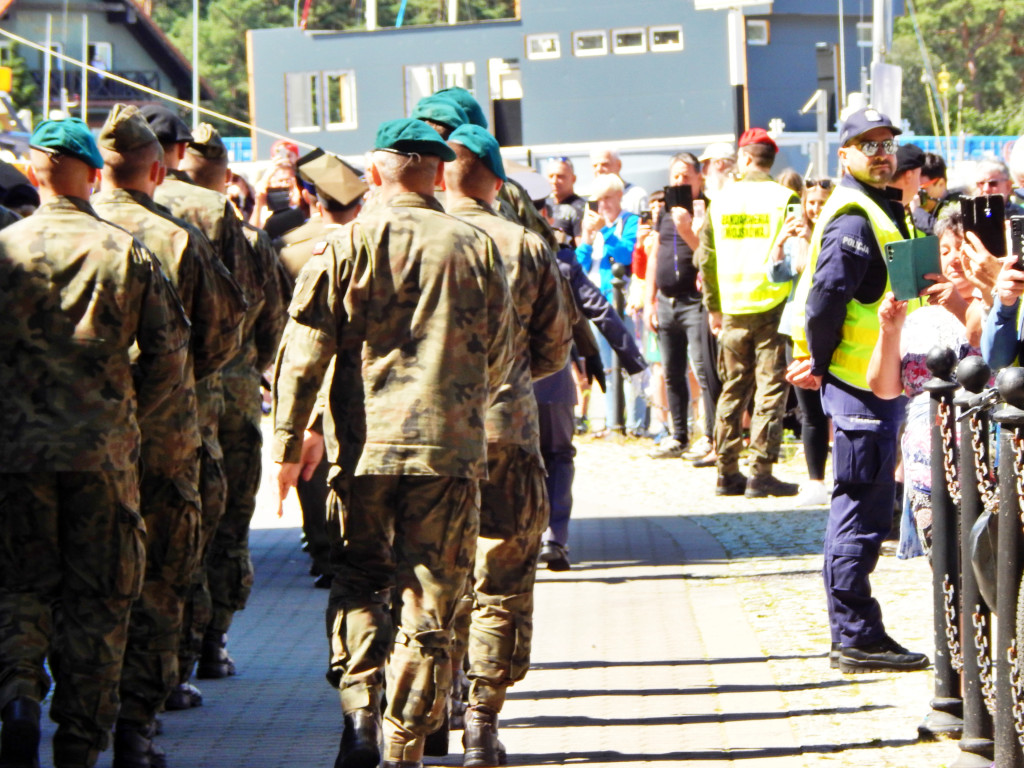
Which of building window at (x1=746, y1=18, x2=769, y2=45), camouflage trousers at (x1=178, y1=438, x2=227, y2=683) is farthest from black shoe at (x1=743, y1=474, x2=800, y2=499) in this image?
building window at (x1=746, y1=18, x2=769, y2=45)

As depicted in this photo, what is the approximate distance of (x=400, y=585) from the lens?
18.2 ft

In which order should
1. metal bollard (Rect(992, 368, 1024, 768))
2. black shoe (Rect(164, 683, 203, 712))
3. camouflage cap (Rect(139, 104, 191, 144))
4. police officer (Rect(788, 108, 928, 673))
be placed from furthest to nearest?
1. camouflage cap (Rect(139, 104, 191, 144))
2. police officer (Rect(788, 108, 928, 673))
3. black shoe (Rect(164, 683, 203, 712))
4. metal bollard (Rect(992, 368, 1024, 768))

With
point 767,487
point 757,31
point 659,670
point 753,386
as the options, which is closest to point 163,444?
point 659,670

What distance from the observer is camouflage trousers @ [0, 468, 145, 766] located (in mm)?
5645

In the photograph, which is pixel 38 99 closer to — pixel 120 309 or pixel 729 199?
pixel 729 199

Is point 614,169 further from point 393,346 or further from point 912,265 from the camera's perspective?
point 393,346

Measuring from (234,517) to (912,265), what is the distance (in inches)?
128

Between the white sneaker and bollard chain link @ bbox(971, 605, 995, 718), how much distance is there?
611 cm

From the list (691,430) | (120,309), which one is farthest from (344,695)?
(691,430)

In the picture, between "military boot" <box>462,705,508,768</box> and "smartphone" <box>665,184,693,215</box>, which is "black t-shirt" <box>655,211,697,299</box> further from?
"military boot" <box>462,705,508,768</box>

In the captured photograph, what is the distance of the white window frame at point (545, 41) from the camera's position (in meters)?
54.3

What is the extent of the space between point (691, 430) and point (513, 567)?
10.2 meters

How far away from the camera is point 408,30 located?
182 ft

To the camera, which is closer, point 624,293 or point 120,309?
point 120,309
